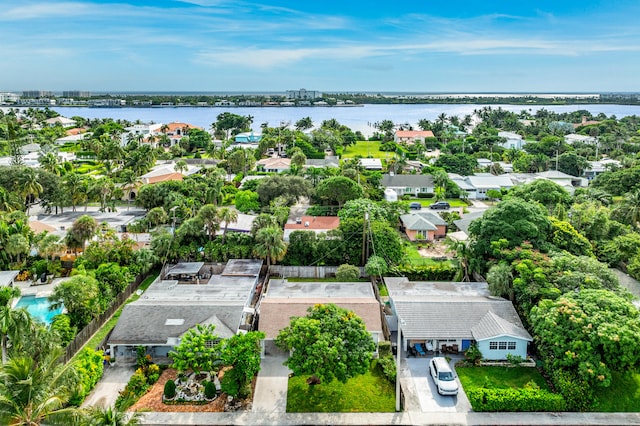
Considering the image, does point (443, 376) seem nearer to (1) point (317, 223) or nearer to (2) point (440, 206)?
(1) point (317, 223)

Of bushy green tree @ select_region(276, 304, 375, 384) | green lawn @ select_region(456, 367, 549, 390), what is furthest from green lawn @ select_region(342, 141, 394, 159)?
bushy green tree @ select_region(276, 304, 375, 384)

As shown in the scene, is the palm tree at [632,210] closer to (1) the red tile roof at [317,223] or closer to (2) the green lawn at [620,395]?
(2) the green lawn at [620,395]

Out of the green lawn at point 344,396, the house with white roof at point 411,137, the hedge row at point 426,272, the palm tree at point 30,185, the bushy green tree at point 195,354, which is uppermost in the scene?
the house with white roof at point 411,137

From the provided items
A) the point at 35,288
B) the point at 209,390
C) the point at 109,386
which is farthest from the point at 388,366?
the point at 35,288

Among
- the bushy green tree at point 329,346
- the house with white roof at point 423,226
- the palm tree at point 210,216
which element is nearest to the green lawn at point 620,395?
the bushy green tree at point 329,346

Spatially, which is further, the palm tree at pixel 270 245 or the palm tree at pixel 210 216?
the palm tree at pixel 210 216

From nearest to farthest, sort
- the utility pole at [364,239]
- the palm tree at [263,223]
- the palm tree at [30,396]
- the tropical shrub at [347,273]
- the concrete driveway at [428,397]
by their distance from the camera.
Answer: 1. the palm tree at [30,396]
2. the concrete driveway at [428,397]
3. the tropical shrub at [347,273]
4. the utility pole at [364,239]
5. the palm tree at [263,223]

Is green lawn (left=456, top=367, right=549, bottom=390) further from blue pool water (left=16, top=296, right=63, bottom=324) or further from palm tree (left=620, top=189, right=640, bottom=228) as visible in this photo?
palm tree (left=620, top=189, right=640, bottom=228)
